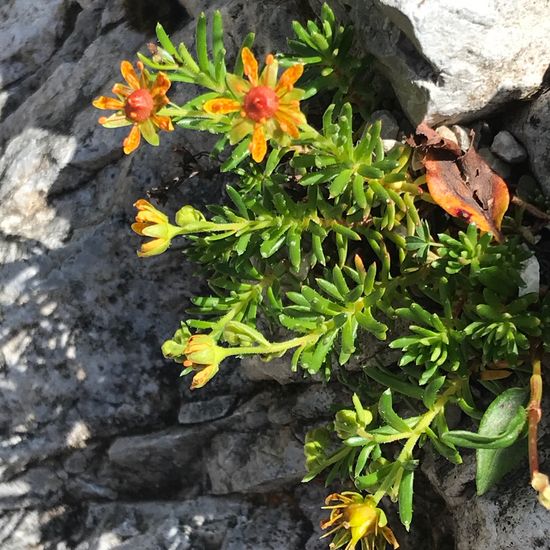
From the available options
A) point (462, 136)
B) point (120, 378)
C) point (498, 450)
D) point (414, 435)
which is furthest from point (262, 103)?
point (120, 378)

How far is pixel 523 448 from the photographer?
286cm

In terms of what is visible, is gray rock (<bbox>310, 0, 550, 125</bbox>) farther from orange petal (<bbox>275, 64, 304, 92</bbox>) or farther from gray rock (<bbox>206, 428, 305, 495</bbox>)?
gray rock (<bbox>206, 428, 305, 495</bbox>)

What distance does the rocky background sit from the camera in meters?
4.00

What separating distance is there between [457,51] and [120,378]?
268 centimetres

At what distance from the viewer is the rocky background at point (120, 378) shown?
13.1 ft

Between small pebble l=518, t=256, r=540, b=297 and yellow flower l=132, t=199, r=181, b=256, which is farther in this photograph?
small pebble l=518, t=256, r=540, b=297

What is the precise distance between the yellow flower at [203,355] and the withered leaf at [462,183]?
3.52 feet

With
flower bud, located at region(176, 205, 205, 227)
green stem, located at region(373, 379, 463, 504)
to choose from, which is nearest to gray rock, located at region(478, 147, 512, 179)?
green stem, located at region(373, 379, 463, 504)

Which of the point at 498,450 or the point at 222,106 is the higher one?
the point at 222,106

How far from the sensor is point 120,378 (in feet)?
14.4

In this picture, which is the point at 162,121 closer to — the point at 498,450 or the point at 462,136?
the point at 462,136

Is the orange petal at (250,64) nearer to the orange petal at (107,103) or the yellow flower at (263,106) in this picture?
the yellow flower at (263,106)

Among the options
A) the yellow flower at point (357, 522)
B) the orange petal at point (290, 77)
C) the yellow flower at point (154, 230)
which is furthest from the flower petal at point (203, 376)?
the orange petal at point (290, 77)

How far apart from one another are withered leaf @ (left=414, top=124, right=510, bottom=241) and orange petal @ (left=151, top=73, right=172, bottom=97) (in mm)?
1090
